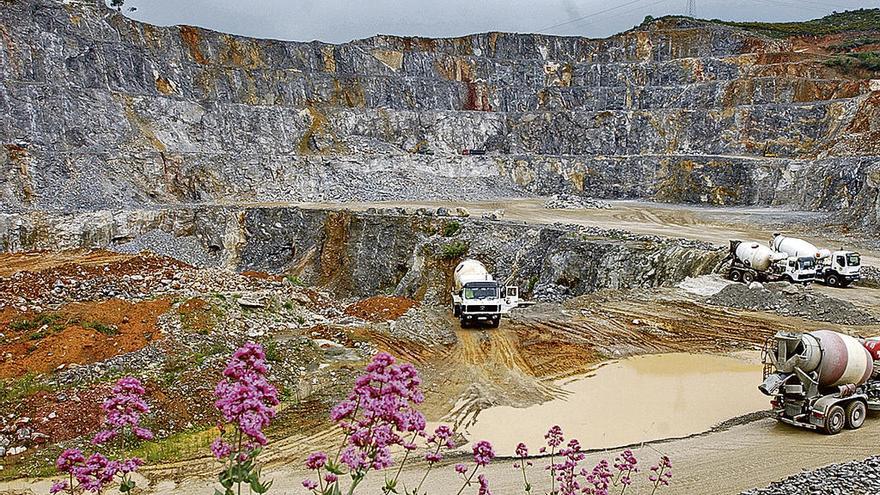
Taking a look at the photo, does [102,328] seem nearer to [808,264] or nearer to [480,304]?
[480,304]

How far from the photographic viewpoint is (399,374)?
4055 millimetres

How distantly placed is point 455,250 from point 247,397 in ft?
91.9

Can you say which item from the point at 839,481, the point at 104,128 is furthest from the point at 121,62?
the point at 839,481

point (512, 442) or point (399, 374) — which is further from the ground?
point (399, 374)

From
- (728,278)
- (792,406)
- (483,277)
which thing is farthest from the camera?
(728,278)

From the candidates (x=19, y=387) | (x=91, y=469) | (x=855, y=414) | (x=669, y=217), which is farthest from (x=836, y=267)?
(x=91, y=469)

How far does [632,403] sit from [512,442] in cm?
334

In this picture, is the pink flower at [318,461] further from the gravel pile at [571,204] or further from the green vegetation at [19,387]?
the gravel pile at [571,204]

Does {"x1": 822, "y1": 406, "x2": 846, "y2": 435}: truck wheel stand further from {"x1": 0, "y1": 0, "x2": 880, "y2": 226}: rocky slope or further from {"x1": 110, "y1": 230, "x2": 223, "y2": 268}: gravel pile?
{"x1": 110, "y1": 230, "x2": 223, "y2": 268}: gravel pile

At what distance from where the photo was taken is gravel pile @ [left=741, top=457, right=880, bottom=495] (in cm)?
850

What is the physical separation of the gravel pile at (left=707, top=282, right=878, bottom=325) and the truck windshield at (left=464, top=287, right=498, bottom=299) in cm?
689

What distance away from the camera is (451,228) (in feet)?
109

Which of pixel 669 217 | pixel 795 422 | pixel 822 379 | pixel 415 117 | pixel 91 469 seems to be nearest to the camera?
pixel 91 469

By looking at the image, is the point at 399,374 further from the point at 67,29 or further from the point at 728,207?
the point at 67,29
